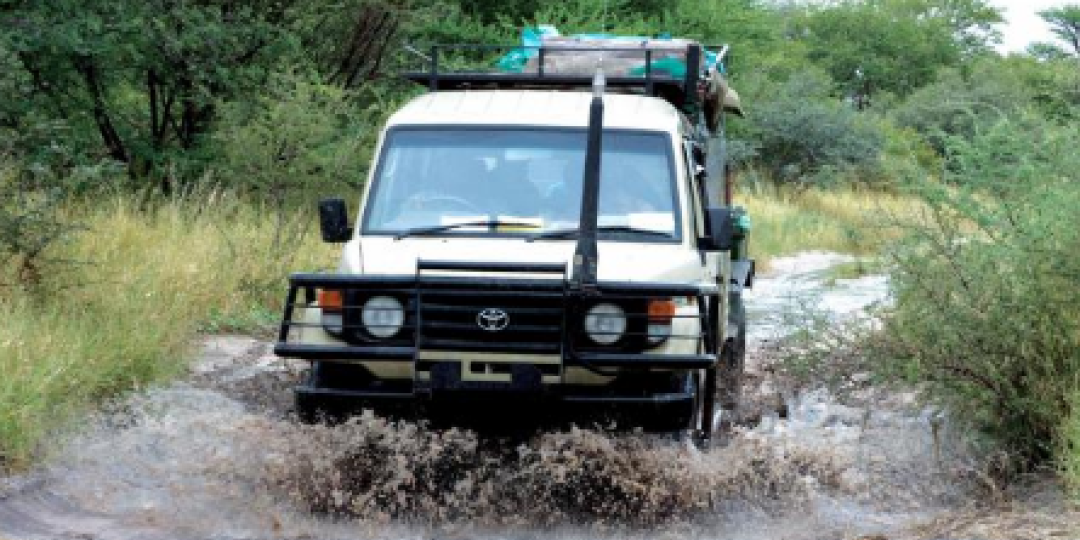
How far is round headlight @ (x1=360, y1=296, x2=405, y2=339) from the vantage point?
7.16 metres

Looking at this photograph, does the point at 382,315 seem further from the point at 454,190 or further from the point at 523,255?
the point at 454,190

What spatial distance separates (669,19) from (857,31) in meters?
43.4

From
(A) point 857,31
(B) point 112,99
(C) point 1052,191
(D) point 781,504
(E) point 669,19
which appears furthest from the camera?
(A) point 857,31

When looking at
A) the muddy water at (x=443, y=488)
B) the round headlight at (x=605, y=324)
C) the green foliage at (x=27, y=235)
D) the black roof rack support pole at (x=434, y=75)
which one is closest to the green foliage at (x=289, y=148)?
the green foliage at (x=27, y=235)

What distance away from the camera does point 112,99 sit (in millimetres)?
18297

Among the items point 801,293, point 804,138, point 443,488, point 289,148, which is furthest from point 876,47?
point 443,488

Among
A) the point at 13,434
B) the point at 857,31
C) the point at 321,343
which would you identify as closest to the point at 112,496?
the point at 13,434

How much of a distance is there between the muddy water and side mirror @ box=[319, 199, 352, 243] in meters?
1.06

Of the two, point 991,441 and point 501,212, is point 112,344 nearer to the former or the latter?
point 501,212

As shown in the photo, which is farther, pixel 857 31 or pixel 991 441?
pixel 857 31

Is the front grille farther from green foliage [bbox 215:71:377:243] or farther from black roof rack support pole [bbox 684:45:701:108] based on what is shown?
green foliage [bbox 215:71:377:243]

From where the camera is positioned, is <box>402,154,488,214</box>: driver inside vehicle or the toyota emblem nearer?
the toyota emblem

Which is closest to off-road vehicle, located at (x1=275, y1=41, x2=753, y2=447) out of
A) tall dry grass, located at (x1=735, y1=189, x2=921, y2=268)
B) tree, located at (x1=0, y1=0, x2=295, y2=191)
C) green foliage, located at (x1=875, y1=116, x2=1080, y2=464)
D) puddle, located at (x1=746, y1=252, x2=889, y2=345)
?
green foliage, located at (x1=875, y1=116, x2=1080, y2=464)

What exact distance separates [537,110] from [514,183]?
0.52m
